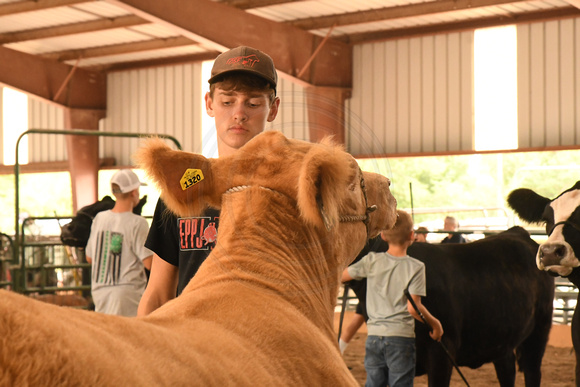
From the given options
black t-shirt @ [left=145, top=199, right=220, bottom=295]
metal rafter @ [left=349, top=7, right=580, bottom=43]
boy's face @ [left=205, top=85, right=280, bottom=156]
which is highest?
metal rafter @ [left=349, top=7, right=580, bottom=43]

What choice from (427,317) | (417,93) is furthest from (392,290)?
(417,93)

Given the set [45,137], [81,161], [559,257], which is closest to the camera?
[559,257]

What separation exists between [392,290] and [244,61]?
2.98m

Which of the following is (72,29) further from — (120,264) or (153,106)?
(120,264)

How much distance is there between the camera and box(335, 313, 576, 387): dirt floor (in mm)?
6992

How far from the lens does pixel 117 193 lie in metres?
5.63

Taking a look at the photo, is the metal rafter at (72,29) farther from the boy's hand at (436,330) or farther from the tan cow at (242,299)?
the tan cow at (242,299)

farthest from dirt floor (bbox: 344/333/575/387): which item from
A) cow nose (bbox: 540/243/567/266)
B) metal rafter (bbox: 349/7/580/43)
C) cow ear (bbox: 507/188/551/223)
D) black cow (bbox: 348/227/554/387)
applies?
metal rafter (bbox: 349/7/580/43)

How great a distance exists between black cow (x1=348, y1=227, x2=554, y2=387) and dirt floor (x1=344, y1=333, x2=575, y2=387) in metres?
0.82

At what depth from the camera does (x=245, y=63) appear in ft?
6.84

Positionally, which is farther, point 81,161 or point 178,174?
point 81,161

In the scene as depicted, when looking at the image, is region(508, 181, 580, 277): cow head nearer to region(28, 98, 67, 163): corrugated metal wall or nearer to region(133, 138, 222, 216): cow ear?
region(133, 138, 222, 216): cow ear

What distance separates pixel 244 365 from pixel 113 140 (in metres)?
17.8

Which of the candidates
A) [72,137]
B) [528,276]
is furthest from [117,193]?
[72,137]
